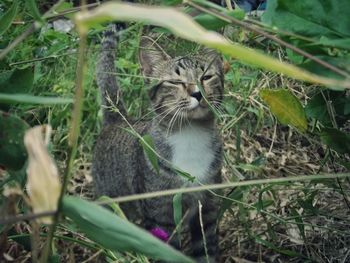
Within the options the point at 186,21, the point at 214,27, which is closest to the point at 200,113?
the point at 214,27

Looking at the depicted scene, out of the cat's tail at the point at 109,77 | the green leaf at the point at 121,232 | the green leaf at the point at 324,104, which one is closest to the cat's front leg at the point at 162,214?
the cat's tail at the point at 109,77

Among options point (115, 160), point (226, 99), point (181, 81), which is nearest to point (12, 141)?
point (181, 81)

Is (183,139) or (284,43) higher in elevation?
(284,43)

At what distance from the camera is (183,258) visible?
3.59ft

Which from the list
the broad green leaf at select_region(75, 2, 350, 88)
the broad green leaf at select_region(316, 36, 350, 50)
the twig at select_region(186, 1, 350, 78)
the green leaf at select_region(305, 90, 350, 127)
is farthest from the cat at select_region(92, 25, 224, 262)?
the broad green leaf at select_region(75, 2, 350, 88)

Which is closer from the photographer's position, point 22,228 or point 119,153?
point 22,228

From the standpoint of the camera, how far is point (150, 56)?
11.8 ft

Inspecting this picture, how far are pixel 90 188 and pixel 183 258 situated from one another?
314 cm

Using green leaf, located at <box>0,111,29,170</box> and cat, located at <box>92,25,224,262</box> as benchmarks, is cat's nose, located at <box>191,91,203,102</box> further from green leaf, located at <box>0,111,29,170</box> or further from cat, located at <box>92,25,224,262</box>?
green leaf, located at <box>0,111,29,170</box>

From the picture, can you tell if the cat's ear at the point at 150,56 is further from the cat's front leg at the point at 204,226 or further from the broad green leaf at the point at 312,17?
the broad green leaf at the point at 312,17

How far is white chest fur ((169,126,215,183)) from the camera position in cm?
346

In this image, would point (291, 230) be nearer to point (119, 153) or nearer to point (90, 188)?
point (119, 153)

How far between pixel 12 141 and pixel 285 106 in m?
0.91

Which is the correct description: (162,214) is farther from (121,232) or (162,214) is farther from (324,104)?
(121,232)
